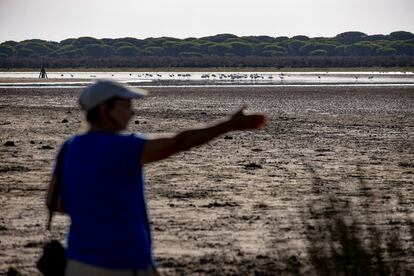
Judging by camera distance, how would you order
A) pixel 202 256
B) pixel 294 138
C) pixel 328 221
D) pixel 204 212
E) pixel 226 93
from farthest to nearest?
pixel 226 93, pixel 294 138, pixel 204 212, pixel 202 256, pixel 328 221

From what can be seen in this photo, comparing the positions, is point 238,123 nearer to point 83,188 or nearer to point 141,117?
point 83,188

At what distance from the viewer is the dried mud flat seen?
755cm

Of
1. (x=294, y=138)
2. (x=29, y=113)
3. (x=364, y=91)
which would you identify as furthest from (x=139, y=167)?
(x=364, y=91)

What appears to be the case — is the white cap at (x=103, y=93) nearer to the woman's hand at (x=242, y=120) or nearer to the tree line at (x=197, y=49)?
the woman's hand at (x=242, y=120)

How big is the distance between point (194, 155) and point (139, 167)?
455 inches

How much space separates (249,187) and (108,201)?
25.6ft

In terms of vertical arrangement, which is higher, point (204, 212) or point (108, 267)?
point (108, 267)

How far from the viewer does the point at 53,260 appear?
440 centimetres

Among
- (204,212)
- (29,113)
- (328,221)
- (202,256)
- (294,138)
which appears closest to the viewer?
(328,221)

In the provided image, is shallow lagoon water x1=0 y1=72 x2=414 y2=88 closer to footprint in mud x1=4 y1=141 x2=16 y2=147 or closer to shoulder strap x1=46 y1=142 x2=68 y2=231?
footprint in mud x1=4 y1=141 x2=16 y2=147

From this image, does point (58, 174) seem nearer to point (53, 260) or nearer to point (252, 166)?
point (53, 260)

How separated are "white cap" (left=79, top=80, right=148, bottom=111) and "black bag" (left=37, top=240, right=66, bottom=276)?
791mm

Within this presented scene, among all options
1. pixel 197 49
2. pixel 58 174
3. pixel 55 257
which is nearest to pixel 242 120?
pixel 58 174

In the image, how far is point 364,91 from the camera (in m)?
41.9
